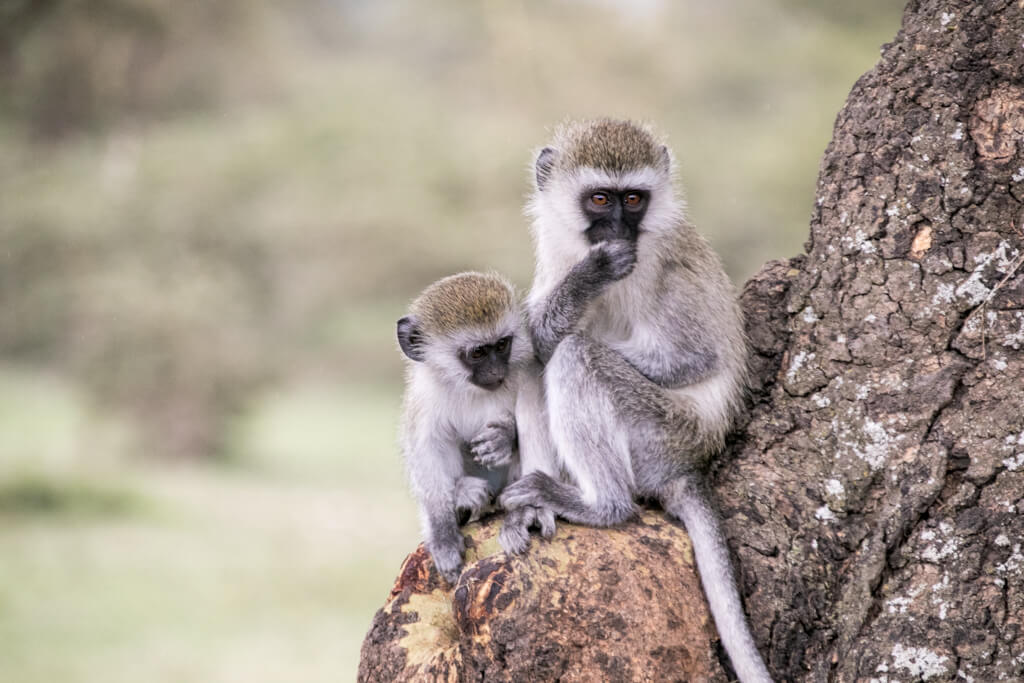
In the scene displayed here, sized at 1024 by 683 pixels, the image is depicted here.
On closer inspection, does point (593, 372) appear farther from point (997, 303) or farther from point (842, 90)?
point (842, 90)

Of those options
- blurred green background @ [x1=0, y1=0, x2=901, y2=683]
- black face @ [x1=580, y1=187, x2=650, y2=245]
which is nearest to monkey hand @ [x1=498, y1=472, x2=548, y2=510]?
black face @ [x1=580, y1=187, x2=650, y2=245]

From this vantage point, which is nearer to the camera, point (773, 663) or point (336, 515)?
point (773, 663)

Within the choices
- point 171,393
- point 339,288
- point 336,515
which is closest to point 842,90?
point 339,288

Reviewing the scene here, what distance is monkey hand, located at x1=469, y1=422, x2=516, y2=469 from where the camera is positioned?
3.25 m

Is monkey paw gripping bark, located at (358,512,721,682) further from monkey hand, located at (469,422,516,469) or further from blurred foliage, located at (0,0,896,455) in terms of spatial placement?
blurred foliage, located at (0,0,896,455)

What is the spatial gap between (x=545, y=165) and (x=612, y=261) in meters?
0.65

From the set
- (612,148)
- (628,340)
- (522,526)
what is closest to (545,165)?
(612,148)

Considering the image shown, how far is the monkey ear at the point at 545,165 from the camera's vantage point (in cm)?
363

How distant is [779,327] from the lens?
3.19 meters

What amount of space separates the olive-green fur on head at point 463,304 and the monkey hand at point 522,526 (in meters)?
0.77

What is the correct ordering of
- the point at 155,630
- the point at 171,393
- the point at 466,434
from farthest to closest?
the point at 171,393, the point at 155,630, the point at 466,434

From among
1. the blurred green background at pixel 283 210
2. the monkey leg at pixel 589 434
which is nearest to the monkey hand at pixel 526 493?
the monkey leg at pixel 589 434

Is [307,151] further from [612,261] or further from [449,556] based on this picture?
[449,556]

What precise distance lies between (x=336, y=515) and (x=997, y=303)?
760 centimetres
